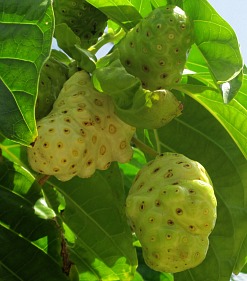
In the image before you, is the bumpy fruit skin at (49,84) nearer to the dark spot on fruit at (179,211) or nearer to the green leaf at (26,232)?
the green leaf at (26,232)

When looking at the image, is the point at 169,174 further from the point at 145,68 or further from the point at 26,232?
the point at 26,232

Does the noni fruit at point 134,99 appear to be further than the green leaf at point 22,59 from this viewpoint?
Yes

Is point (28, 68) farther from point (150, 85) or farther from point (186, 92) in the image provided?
point (186, 92)

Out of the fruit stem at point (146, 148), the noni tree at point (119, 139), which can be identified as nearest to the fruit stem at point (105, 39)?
the noni tree at point (119, 139)

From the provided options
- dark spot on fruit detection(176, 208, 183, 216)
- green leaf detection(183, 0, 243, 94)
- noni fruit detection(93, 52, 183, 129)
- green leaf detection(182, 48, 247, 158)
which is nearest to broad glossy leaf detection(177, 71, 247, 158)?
green leaf detection(182, 48, 247, 158)

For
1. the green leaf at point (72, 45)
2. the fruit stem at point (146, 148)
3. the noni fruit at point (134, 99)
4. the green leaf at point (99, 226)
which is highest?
the noni fruit at point (134, 99)

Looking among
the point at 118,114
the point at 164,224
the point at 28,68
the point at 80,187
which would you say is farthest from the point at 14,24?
the point at 80,187
